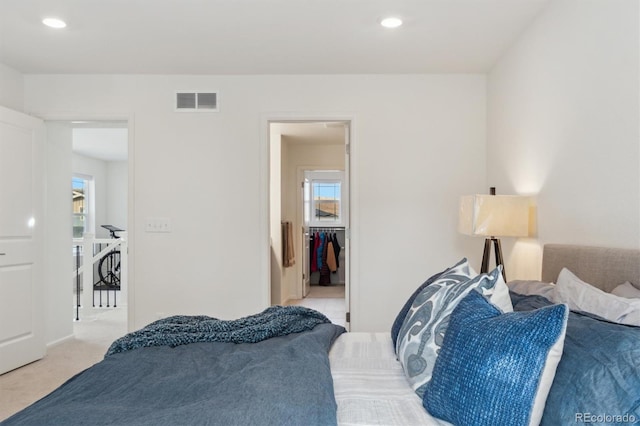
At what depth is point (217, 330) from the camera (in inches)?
83.2

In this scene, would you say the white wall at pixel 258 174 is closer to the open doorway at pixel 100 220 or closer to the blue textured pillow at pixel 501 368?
the open doorway at pixel 100 220

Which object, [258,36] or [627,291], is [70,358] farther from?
[627,291]

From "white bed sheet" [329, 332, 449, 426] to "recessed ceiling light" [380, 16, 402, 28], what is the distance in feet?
6.40

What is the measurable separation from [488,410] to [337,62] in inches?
122

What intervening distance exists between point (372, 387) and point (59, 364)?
3263 millimetres

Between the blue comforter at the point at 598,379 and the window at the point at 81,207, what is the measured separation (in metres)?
8.97

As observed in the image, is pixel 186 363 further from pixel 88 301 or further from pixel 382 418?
pixel 88 301

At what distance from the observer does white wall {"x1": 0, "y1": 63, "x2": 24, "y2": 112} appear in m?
3.81

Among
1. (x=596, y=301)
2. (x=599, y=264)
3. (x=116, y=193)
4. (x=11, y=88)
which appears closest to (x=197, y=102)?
(x=11, y=88)

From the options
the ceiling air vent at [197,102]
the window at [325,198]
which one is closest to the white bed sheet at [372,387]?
the ceiling air vent at [197,102]

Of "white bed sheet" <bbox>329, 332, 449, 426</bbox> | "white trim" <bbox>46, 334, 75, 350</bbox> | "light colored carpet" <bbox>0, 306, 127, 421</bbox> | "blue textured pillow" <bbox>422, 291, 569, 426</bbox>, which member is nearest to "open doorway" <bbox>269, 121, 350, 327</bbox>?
"light colored carpet" <bbox>0, 306, 127, 421</bbox>

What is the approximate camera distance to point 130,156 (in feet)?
13.3

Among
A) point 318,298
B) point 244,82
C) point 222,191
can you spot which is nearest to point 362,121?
point 244,82

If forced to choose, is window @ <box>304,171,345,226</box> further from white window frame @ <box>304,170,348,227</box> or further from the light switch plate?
the light switch plate
